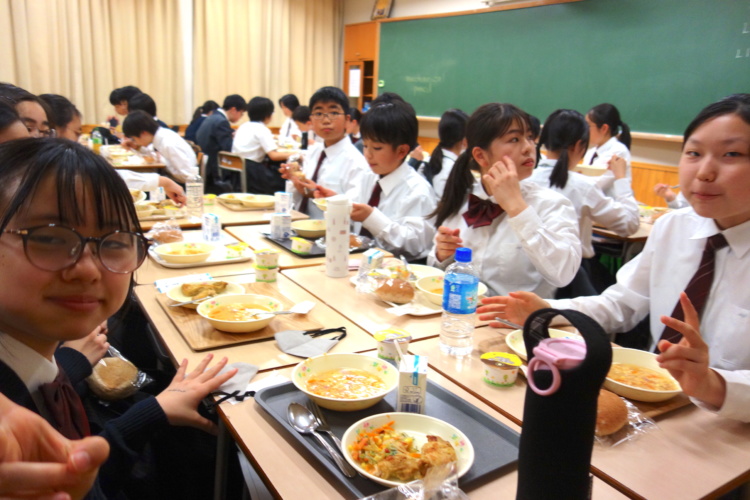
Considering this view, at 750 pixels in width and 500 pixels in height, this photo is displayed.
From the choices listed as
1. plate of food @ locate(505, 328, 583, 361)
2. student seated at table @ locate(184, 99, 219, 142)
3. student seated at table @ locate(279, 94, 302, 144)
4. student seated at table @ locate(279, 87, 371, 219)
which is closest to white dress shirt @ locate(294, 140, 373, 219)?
student seated at table @ locate(279, 87, 371, 219)

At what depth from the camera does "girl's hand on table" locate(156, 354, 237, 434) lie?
1.15 meters

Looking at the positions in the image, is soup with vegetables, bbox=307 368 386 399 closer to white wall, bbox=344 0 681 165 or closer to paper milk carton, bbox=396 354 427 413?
paper milk carton, bbox=396 354 427 413

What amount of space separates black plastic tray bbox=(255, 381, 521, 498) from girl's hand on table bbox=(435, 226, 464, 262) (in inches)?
37.3

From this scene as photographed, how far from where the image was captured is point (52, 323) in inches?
35.7

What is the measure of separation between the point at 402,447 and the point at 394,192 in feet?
6.86

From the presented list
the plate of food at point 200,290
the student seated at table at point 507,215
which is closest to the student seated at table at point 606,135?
the student seated at table at point 507,215

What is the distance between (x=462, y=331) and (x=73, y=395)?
935 mm

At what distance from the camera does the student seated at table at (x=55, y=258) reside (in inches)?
34.0

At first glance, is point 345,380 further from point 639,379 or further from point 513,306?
point 639,379

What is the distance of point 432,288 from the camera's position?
6.15ft

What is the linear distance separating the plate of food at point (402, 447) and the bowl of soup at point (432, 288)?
734mm

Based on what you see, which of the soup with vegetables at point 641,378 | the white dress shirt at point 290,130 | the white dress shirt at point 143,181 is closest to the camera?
the soup with vegetables at point 641,378

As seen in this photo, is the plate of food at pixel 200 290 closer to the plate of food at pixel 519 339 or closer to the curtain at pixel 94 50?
the plate of food at pixel 519 339

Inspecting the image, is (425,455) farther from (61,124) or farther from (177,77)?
(177,77)
